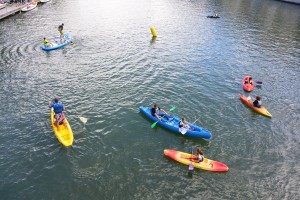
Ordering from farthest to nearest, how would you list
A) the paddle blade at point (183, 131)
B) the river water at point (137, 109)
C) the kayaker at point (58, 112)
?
1. the paddle blade at point (183, 131)
2. the kayaker at point (58, 112)
3. the river water at point (137, 109)

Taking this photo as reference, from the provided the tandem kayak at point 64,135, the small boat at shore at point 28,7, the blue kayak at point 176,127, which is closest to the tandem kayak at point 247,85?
the blue kayak at point 176,127

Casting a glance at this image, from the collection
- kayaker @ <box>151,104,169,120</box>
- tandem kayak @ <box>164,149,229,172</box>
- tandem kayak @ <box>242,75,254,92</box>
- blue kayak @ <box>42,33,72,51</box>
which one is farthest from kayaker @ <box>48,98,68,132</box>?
tandem kayak @ <box>242,75,254,92</box>

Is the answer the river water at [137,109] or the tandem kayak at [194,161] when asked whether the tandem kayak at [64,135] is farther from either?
the tandem kayak at [194,161]

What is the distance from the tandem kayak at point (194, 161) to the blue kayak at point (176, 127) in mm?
2649

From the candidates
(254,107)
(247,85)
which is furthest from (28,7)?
(254,107)

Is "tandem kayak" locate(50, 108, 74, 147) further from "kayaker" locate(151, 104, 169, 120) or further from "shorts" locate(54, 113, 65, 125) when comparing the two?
"kayaker" locate(151, 104, 169, 120)

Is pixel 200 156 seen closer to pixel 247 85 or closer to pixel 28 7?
pixel 247 85

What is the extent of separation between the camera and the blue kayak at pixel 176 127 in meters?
22.5

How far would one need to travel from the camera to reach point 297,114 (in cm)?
2719

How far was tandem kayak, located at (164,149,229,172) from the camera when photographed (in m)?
19.5

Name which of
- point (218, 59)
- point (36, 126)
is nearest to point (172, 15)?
point (218, 59)

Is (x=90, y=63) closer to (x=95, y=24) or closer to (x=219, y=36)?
(x=95, y=24)

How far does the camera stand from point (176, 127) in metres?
23.3

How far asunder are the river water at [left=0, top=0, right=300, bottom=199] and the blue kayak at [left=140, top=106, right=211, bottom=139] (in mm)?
540
